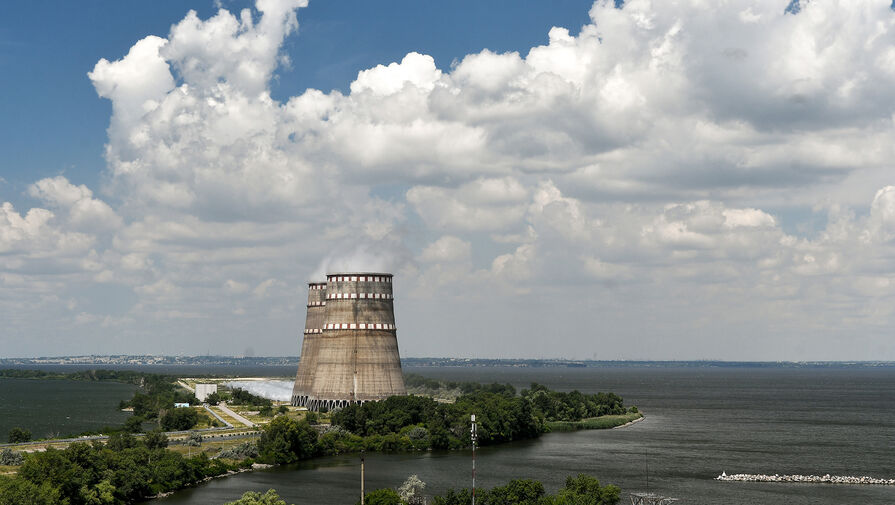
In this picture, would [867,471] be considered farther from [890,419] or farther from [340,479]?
[890,419]

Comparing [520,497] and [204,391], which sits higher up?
[204,391]

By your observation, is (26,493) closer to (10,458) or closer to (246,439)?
(10,458)

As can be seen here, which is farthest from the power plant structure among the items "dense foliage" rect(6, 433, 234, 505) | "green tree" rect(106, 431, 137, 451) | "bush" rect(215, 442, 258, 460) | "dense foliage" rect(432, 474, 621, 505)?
"dense foliage" rect(432, 474, 621, 505)

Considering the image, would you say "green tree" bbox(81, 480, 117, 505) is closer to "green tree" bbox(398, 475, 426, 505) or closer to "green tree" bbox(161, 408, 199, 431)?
"green tree" bbox(398, 475, 426, 505)

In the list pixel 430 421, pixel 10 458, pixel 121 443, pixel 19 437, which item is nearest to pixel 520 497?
pixel 121 443

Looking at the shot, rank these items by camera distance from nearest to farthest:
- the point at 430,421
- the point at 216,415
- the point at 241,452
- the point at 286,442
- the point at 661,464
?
the point at 241,452 → the point at 661,464 → the point at 286,442 → the point at 430,421 → the point at 216,415

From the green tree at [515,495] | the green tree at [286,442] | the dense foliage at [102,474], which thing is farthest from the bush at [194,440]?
the green tree at [515,495]

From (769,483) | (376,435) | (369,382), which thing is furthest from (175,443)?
(769,483)
